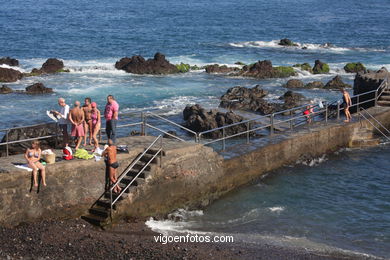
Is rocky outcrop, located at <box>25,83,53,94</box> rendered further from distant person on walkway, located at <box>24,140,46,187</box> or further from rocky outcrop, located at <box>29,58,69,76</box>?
distant person on walkway, located at <box>24,140,46,187</box>

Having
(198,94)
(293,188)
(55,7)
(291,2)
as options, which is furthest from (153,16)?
(293,188)

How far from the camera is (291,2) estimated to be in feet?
406

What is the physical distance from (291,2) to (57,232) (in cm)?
11496

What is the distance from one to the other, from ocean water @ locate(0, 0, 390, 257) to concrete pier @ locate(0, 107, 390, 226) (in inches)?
25.0

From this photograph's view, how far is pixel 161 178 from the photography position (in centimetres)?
1716

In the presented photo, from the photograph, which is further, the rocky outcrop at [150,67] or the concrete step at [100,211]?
the rocky outcrop at [150,67]

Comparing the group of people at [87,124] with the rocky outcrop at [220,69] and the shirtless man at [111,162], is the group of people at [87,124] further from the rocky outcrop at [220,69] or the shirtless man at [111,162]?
the rocky outcrop at [220,69]

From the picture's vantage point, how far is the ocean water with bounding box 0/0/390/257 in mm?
17828

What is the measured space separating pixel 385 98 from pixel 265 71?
16903 mm

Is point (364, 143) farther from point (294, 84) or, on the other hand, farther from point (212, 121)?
point (294, 84)

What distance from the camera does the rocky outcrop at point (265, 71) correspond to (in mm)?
44625

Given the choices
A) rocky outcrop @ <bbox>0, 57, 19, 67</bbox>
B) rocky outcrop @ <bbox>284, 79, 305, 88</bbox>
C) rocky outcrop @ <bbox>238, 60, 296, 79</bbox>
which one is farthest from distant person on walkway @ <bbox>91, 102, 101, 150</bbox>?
rocky outcrop @ <bbox>0, 57, 19, 67</bbox>

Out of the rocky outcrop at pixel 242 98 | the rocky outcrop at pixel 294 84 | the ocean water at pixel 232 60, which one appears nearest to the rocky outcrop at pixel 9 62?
the ocean water at pixel 232 60

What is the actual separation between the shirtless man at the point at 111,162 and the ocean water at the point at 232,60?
2.49 meters
